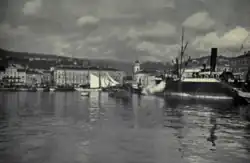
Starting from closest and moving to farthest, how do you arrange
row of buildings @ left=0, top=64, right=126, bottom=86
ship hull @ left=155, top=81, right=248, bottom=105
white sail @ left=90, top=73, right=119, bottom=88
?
row of buildings @ left=0, top=64, right=126, bottom=86
ship hull @ left=155, top=81, right=248, bottom=105
white sail @ left=90, top=73, right=119, bottom=88

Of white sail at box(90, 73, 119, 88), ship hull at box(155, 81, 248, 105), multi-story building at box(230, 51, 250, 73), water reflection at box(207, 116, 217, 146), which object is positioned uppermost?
multi-story building at box(230, 51, 250, 73)

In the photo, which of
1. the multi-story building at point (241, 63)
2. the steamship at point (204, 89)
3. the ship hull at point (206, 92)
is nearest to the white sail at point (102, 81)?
the steamship at point (204, 89)

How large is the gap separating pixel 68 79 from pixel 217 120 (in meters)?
17.4

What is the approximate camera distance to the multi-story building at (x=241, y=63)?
1231 centimetres

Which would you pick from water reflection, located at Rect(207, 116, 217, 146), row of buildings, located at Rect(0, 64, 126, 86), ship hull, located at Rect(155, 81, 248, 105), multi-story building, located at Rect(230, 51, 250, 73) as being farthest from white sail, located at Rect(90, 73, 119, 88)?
water reflection, located at Rect(207, 116, 217, 146)

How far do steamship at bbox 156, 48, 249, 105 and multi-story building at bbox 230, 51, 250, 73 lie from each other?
86 centimetres

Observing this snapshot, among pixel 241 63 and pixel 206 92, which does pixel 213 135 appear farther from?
pixel 206 92

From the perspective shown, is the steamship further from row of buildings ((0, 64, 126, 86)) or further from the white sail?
the white sail

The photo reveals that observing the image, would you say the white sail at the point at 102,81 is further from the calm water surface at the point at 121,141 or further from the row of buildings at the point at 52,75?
the calm water surface at the point at 121,141

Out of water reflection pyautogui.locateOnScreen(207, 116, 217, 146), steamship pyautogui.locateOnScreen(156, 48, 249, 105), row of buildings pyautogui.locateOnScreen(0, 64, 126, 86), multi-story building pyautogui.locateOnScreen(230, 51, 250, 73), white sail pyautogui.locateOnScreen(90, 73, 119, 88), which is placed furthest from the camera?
white sail pyautogui.locateOnScreen(90, 73, 119, 88)

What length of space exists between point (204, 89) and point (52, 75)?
819cm

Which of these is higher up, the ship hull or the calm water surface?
the ship hull

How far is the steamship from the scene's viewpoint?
15.8 metres

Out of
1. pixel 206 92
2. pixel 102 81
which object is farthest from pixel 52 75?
pixel 206 92
